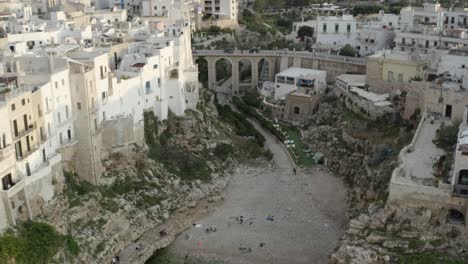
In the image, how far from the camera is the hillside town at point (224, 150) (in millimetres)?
32312

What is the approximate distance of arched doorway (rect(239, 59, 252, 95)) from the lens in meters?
73.4

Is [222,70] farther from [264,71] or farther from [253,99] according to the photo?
[253,99]

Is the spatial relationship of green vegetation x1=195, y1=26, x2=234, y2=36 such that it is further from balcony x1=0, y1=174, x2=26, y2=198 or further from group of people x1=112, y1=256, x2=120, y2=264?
balcony x1=0, y1=174, x2=26, y2=198

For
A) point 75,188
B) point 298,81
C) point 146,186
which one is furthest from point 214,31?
point 75,188

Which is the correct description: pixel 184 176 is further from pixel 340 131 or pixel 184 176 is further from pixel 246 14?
pixel 246 14

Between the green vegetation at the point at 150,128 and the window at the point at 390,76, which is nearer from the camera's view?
the green vegetation at the point at 150,128

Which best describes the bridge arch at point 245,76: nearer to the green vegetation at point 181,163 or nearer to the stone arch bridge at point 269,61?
the stone arch bridge at point 269,61

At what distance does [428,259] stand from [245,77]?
5183cm

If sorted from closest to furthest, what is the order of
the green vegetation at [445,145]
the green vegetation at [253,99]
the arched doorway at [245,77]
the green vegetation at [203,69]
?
1. the green vegetation at [445,145]
2. the green vegetation at [253,99]
3. the green vegetation at [203,69]
4. the arched doorway at [245,77]

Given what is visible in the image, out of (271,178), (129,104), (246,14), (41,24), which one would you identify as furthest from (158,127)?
(246,14)

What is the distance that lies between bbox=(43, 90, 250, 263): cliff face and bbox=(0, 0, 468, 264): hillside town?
11cm

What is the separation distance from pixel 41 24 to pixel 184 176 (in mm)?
24505

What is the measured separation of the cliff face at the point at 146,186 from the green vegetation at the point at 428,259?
1707cm

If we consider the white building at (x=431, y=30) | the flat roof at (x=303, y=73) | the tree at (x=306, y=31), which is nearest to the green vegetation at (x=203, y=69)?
the flat roof at (x=303, y=73)
